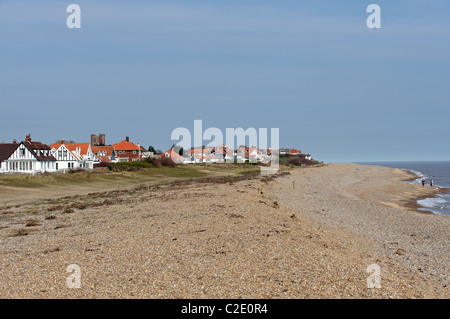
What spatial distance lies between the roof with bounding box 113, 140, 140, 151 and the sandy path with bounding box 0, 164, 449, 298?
3466 inches

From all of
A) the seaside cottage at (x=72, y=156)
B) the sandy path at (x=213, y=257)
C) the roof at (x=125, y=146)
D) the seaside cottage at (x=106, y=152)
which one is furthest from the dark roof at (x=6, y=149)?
the roof at (x=125, y=146)

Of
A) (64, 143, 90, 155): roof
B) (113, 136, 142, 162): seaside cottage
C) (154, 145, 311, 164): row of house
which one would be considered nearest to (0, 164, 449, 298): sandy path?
(64, 143, 90, 155): roof

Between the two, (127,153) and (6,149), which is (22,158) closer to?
(6,149)

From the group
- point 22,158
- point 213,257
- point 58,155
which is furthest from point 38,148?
point 213,257

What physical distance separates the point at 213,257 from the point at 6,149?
5849 centimetres

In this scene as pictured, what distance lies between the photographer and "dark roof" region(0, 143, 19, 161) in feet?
195

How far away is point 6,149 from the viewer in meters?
60.6

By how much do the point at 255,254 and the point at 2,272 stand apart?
6818 mm

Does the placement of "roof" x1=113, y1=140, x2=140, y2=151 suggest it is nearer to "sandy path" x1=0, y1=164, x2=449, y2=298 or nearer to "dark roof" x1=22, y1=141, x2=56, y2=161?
"dark roof" x1=22, y1=141, x2=56, y2=161

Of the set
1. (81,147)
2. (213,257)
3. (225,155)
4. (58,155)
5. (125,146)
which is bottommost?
(213,257)
